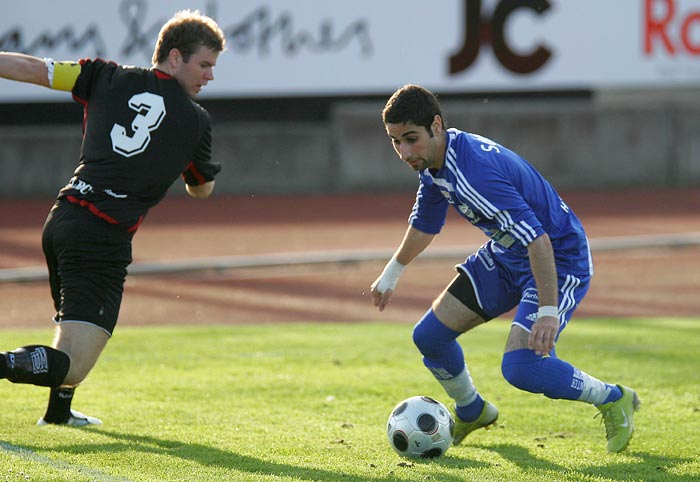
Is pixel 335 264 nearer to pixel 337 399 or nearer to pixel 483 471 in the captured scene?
pixel 337 399

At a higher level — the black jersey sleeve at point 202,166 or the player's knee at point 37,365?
the black jersey sleeve at point 202,166

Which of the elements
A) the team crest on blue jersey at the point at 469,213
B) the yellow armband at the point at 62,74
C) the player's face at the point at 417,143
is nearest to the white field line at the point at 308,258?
the yellow armband at the point at 62,74

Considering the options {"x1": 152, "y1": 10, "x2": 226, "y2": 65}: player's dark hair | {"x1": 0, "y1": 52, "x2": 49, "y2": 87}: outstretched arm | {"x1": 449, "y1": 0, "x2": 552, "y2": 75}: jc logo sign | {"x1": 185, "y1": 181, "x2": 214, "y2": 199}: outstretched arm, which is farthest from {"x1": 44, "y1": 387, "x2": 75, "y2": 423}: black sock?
{"x1": 449, "y1": 0, "x2": 552, "y2": 75}: jc logo sign

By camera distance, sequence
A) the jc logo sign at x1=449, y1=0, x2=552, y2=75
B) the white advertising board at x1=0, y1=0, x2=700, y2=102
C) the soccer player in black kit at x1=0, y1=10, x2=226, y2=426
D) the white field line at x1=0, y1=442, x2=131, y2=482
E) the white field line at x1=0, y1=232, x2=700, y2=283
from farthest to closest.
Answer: the jc logo sign at x1=449, y1=0, x2=552, y2=75, the white advertising board at x1=0, y1=0, x2=700, y2=102, the white field line at x1=0, y1=232, x2=700, y2=283, the soccer player in black kit at x1=0, y1=10, x2=226, y2=426, the white field line at x1=0, y1=442, x2=131, y2=482

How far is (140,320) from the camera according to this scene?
35.2 feet

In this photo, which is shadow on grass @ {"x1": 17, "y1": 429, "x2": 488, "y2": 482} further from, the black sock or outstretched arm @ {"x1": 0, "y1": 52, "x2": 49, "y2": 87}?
outstretched arm @ {"x1": 0, "y1": 52, "x2": 49, "y2": 87}

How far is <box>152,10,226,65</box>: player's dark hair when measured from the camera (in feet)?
17.6

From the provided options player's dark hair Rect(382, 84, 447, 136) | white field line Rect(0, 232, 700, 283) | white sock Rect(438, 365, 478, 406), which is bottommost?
white field line Rect(0, 232, 700, 283)

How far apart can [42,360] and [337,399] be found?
2.25 m

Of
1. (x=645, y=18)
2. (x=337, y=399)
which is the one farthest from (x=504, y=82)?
(x=337, y=399)

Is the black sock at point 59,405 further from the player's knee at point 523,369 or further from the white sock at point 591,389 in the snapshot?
the white sock at point 591,389

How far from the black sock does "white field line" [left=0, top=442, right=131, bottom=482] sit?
537mm

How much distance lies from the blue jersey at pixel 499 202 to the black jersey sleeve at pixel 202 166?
1095 mm

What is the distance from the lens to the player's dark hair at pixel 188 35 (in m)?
5.37
